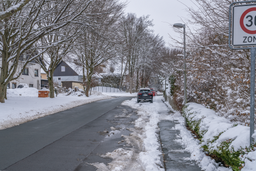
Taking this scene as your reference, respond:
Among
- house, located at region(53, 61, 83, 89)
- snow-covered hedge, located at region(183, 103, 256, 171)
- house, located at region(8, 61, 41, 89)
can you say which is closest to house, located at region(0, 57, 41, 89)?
house, located at region(8, 61, 41, 89)

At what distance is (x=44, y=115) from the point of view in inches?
562

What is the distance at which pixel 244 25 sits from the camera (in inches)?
156

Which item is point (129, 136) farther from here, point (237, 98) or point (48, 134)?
point (237, 98)

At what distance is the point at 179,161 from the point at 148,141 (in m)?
2.00

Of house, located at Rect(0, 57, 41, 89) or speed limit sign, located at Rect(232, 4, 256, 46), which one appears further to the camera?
house, located at Rect(0, 57, 41, 89)

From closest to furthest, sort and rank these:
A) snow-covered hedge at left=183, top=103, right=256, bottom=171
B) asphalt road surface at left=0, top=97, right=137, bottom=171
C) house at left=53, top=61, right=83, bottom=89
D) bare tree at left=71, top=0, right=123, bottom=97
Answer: snow-covered hedge at left=183, top=103, right=256, bottom=171 < asphalt road surface at left=0, top=97, right=137, bottom=171 < bare tree at left=71, top=0, right=123, bottom=97 < house at left=53, top=61, right=83, bottom=89

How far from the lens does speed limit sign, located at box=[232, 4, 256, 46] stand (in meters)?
3.94

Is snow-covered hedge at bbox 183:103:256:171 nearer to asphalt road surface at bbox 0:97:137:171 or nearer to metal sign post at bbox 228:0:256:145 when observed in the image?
metal sign post at bbox 228:0:256:145

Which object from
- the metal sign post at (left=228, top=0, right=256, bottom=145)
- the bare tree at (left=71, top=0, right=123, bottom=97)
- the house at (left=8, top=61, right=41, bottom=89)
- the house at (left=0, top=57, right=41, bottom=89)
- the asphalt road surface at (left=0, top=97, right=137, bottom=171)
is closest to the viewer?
the metal sign post at (left=228, top=0, right=256, bottom=145)

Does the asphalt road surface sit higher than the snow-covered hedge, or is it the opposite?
the snow-covered hedge

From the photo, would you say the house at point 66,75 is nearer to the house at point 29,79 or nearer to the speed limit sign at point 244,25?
the house at point 29,79

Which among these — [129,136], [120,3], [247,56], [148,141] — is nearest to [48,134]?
[129,136]

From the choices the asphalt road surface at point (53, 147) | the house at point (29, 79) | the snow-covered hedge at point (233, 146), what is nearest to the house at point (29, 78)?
the house at point (29, 79)

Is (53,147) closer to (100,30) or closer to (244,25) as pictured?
(244,25)
